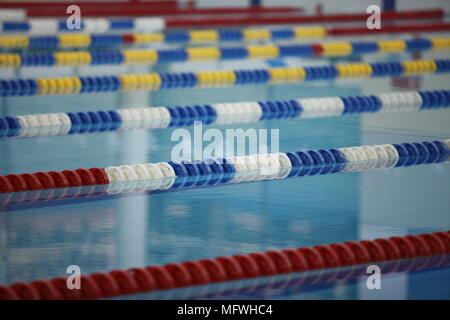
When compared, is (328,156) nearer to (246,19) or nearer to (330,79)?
(330,79)

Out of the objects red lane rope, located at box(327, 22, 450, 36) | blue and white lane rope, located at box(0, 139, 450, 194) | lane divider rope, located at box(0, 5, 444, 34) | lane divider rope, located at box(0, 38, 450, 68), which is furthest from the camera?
red lane rope, located at box(327, 22, 450, 36)

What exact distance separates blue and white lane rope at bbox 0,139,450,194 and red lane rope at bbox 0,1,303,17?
33.3 feet

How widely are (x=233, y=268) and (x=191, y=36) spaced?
952 centimetres

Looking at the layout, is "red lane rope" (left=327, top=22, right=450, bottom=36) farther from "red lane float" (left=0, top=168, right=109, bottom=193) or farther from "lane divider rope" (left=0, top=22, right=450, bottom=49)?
"red lane float" (left=0, top=168, right=109, bottom=193)

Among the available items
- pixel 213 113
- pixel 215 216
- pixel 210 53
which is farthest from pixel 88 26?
pixel 215 216

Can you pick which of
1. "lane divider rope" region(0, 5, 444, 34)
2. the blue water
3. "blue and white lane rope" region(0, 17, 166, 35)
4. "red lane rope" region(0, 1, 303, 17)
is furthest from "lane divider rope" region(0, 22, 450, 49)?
the blue water

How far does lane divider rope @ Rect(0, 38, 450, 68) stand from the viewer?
34.9 ft

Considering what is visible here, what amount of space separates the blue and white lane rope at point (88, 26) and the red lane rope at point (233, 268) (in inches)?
383

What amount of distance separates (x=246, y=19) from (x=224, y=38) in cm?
194

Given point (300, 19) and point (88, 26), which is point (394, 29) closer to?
point (300, 19)

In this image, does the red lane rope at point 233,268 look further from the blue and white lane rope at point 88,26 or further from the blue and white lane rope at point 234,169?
the blue and white lane rope at point 88,26

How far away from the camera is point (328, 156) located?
6172mm

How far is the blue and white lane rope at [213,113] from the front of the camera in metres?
7.08

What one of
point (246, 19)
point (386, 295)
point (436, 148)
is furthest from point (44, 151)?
point (246, 19)
